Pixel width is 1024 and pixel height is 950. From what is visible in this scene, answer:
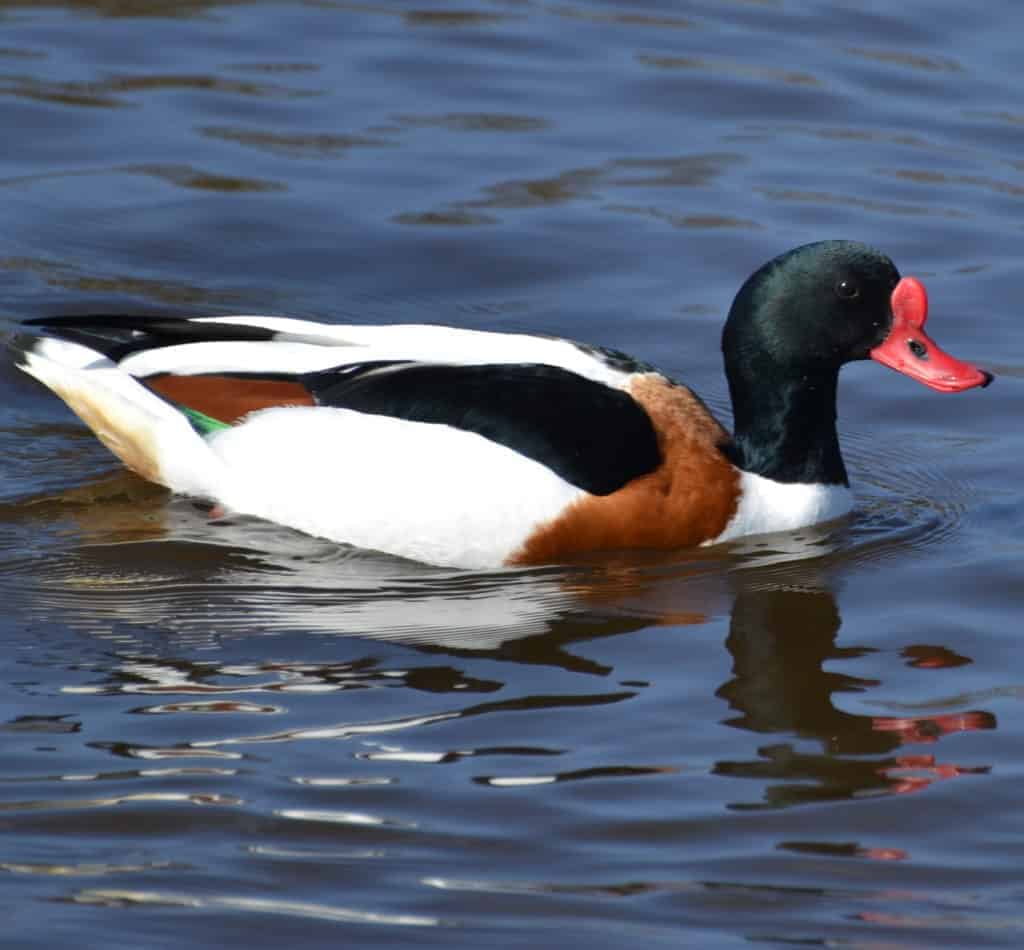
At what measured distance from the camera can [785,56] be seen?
1327 centimetres

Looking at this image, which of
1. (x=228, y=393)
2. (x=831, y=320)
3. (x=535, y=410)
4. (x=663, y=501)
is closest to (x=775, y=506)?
(x=663, y=501)

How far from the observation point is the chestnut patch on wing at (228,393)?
7.76 meters

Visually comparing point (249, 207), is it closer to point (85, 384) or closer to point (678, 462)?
point (85, 384)

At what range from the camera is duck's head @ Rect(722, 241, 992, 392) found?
770 cm

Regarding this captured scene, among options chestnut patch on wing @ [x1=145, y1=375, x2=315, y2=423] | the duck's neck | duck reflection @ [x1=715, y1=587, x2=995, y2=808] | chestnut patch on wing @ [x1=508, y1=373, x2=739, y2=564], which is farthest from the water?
chestnut patch on wing @ [x1=145, y1=375, x2=315, y2=423]

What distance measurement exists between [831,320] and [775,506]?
694mm

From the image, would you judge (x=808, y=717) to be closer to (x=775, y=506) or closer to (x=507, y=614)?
Result: (x=507, y=614)

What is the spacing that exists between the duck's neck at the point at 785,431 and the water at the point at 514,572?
0.29 meters

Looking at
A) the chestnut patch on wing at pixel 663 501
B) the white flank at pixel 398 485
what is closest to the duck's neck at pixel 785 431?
the chestnut patch on wing at pixel 663 501

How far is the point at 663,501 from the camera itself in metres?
7.56

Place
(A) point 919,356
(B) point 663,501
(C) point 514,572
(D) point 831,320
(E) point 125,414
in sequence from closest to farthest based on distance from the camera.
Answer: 1. (C) point 514,572
2. (B) point 663,501
3. (D) point 831,320
4. (A) point 919,356
5. (E) point 125,414

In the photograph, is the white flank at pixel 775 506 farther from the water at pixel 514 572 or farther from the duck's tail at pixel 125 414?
the duck's tail at pixel 125 414

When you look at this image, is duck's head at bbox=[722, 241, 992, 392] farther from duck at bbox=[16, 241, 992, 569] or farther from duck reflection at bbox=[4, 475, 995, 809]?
duck reflection at bbox=[4, 475, 995, 809]

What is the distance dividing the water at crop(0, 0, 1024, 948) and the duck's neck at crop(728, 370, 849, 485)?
290 mm
